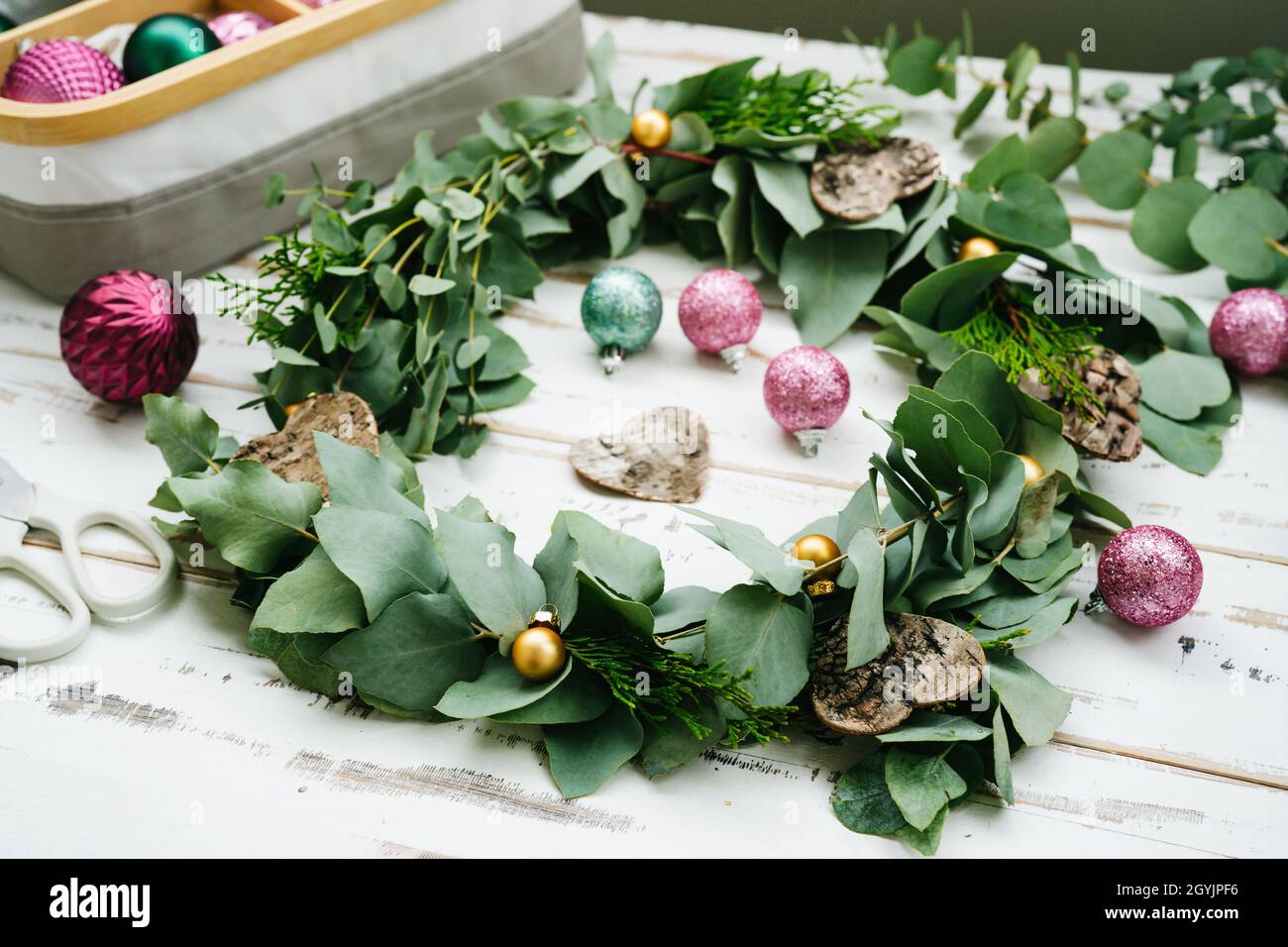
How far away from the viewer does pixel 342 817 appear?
59cm

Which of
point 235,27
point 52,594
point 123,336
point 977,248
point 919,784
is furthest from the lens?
point 235,27

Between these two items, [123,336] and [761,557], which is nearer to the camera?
[761,557]

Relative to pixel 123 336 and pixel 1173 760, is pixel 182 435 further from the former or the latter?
pixel 1173 760

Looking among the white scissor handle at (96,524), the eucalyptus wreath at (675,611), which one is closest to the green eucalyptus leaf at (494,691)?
the eucalyptus wreath at (675,611)

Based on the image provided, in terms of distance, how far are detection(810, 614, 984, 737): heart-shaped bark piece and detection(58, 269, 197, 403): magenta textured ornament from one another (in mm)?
539

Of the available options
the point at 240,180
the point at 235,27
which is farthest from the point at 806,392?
the point at 235,27

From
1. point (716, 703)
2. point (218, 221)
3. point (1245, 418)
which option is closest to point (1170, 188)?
point (1245, 418)

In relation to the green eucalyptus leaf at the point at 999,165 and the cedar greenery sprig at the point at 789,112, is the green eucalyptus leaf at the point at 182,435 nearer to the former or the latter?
the cedar greenery sprig at the point at 789,112

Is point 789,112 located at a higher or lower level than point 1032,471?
higher

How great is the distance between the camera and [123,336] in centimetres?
81

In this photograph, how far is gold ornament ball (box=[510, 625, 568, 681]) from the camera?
2.00ft

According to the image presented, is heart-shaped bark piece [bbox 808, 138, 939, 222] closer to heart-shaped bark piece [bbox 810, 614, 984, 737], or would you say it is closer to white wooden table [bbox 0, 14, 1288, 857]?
white wooden table [bbox 0, 14, 1288, 857]

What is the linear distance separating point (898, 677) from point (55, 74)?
2.69 feet

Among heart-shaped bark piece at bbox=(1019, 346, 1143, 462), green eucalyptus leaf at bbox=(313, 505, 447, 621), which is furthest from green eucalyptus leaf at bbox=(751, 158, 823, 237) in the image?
green eucalyptus leaf at bbox=(313, 505, 447, 621)
